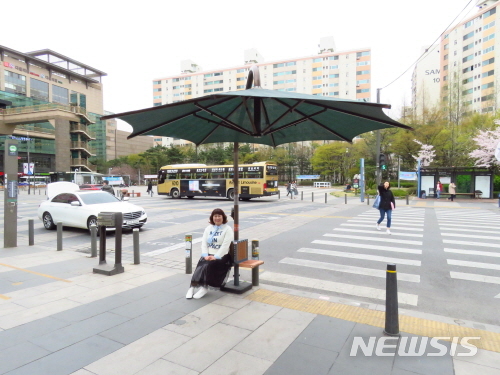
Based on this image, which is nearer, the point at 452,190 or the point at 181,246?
the point at 181,246

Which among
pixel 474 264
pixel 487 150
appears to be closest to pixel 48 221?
pixel 474 264

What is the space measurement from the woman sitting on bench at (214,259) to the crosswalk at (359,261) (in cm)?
Answer: 133

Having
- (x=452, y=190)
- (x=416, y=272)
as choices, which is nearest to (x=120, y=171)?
(x=452, y=190)

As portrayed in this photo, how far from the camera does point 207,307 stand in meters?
4.61

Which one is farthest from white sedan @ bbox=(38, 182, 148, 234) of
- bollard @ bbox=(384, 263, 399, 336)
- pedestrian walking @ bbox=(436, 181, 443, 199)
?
pedestrian walking @ bbox=(436, 181, 443, 199)

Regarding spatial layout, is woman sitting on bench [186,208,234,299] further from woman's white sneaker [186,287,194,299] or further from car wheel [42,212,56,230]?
car wheel [42,212,56,230]

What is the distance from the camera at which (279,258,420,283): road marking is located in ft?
20.7

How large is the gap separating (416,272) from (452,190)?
2173 centimetres

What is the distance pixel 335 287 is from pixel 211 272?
231cm

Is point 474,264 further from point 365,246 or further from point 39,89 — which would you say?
point 39,89

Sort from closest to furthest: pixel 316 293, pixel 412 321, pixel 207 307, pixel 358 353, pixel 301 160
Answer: pixel 358 353 → pixel 412 321 → pixel 207 307 → pixel 316 293 → pixel 301 160

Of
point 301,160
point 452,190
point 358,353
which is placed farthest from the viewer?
point 301,160

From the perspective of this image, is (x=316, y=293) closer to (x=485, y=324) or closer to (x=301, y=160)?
(x=485, y=324)

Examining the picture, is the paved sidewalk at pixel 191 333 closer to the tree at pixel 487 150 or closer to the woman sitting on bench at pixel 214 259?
the woman sitting on bench at pixel 214 259
